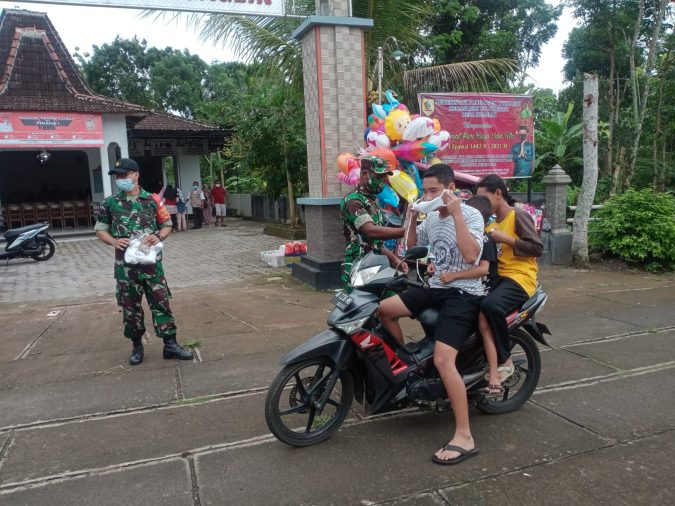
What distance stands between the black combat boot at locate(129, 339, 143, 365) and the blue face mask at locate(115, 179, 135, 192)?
4.50 feet

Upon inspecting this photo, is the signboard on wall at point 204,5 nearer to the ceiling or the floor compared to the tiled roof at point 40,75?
nearer to the floor

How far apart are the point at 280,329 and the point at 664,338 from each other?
3.85 meters

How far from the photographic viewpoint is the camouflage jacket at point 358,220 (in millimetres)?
4363

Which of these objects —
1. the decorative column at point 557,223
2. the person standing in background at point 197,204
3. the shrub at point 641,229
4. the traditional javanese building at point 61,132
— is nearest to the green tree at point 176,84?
the traditional javanese building at point 61,132

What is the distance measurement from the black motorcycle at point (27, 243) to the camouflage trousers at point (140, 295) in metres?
8.44

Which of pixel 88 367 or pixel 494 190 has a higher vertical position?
pixel 494 190

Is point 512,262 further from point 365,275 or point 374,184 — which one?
point 374,184

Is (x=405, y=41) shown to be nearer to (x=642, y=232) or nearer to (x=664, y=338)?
(x=642, y=232)

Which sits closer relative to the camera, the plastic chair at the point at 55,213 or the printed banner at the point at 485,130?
the printed banner at the point at 485,130

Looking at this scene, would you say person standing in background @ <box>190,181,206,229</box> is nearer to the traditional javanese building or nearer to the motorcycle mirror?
the traditional javanese building

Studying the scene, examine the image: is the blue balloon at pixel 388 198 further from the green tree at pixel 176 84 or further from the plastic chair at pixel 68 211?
the green tree at pixel 176 84

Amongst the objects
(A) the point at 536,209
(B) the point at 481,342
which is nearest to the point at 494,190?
(B) the point at 481,342

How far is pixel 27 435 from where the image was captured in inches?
142

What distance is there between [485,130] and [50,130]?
13068 mm
